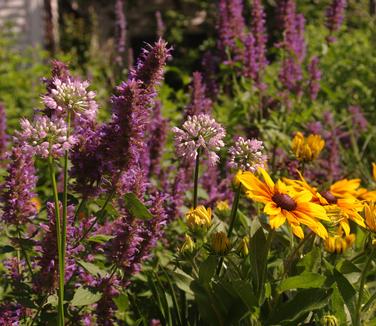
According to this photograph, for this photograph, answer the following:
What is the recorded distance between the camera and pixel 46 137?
1453 mm

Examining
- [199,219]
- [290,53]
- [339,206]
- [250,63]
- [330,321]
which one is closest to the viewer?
[330,321]

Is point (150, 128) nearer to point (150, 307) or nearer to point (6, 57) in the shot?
point (150, 307)

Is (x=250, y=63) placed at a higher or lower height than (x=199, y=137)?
higher

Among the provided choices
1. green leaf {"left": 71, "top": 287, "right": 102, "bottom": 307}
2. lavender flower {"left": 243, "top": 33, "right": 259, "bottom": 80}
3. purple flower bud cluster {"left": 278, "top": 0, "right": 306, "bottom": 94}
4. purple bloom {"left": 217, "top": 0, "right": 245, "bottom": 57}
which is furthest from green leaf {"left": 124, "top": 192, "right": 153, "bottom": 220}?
purple flower bud cluster {"left": 278, "top": 0, "right": 306, "bottom": 94}

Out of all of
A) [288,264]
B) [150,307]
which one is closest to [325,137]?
[150,307]

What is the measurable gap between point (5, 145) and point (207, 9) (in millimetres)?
9212

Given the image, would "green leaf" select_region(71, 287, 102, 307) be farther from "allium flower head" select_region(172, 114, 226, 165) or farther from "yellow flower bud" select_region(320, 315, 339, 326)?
"yellow flower bud" select_region(320, 315, 339, 326)

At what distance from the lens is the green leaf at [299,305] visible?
1673mm

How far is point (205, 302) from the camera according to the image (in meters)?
1.79

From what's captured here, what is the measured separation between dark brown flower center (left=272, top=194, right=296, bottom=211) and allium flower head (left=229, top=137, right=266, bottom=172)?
0.16 meters

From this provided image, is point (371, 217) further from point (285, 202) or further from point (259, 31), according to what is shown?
point (259, 31)

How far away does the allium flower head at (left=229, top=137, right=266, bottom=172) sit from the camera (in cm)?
178

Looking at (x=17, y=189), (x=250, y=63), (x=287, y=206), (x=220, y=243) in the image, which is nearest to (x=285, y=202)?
(x=287, y=206)

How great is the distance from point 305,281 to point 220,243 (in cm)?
25
